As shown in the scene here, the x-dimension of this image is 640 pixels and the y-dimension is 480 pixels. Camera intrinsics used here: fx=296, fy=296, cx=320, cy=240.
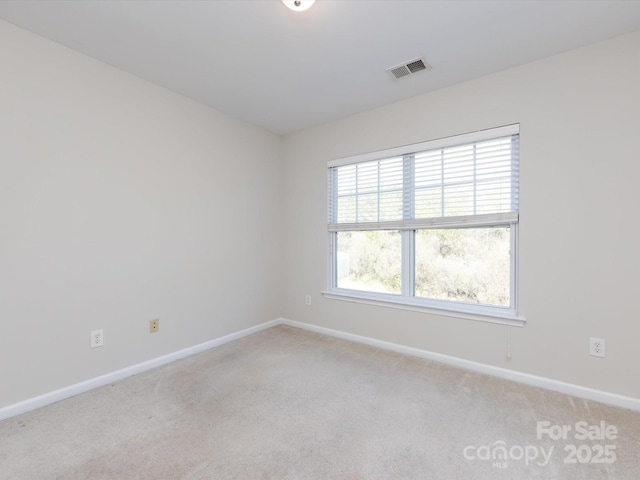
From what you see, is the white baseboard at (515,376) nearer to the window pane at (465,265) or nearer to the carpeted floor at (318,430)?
the carpeted floor at (318,430)

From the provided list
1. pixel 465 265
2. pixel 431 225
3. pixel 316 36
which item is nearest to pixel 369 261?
pixel 431 225

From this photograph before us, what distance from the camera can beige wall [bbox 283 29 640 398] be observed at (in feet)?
6.51

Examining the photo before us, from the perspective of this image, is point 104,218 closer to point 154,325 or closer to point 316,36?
point 154,325

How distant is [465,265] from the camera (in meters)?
2.69

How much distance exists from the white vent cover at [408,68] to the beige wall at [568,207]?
42cm

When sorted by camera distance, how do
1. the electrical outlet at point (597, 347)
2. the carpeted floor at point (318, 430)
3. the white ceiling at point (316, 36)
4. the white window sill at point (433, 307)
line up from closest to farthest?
1. the carpeted floor at point (318, 430)
2. the white ceiling at point (316, 36)
3. the electrical outlet at point (597, 347)
4. the white window sill at point (433, 307)

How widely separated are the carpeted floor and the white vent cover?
248 centimetres

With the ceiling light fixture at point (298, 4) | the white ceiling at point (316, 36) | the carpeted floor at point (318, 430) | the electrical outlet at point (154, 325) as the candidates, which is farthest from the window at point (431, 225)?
the electrical outlet at point (154, 325)

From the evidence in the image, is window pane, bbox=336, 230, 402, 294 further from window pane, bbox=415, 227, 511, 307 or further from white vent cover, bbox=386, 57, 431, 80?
white vent cover, bbox=386, 57, 431, 80

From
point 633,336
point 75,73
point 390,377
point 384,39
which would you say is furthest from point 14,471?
point 633,336

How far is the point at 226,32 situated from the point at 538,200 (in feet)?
8.37

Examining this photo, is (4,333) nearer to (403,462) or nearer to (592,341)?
(403,462)

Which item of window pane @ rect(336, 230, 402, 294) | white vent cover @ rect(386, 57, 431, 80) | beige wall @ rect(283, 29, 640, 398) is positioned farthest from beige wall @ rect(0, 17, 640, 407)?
window pane @ rect(336, 230, 402, 294)

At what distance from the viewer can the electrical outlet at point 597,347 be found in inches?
80.9
